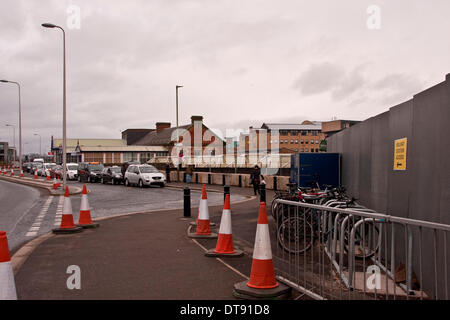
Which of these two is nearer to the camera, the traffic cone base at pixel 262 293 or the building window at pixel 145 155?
the traffic cone base at pixel 262 293

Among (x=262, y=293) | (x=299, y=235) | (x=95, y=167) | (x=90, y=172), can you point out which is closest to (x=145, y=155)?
(x=95, y=167)

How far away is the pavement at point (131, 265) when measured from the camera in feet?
18.2

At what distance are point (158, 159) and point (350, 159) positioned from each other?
156 ft

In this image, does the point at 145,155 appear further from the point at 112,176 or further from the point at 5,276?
the point at 5,276

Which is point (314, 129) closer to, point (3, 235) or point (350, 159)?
point (350, 159)

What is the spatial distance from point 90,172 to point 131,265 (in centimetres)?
3415

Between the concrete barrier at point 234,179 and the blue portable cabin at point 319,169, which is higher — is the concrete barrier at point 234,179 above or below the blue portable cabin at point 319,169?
below

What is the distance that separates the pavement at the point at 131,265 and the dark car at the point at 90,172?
94.1ft

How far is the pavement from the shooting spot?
18.2ft

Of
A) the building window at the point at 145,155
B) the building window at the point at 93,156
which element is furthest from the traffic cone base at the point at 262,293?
the building window at the point at 93,156

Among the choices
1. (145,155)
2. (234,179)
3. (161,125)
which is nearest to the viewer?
(234,179)

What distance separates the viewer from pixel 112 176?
1406 inches

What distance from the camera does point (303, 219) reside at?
591 centimetres

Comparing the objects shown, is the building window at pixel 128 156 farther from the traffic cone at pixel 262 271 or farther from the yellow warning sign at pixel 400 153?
the traffic cone at pixel 262 271
